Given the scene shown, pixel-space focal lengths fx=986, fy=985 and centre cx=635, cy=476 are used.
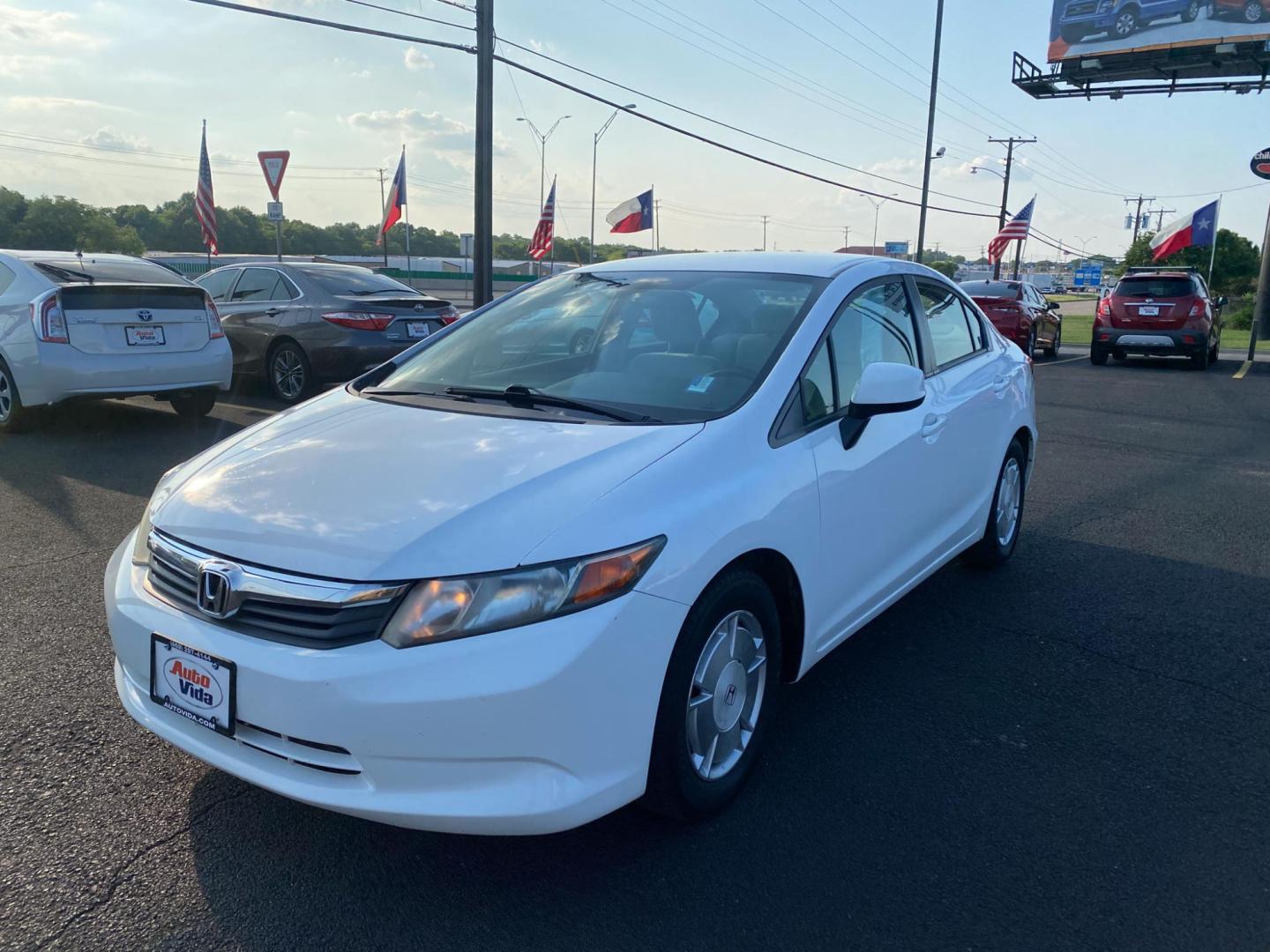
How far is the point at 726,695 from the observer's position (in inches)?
110

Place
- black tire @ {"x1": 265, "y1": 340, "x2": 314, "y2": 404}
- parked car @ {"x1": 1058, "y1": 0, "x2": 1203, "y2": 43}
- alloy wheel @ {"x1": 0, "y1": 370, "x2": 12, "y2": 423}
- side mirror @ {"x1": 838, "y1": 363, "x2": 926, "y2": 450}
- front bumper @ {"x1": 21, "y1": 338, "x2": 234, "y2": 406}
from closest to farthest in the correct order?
1. side mirror @ {"x1": 838, "y1": 363, "x2": 926, "y2": 450}
2. front bumper @ {"x1": 21, "y1": 338, "x2": 234, "y2": 406}
3. alloy wheel @ {"x1": 0, "y1": 370, "x2": 12, "y2": 423}
4. black tire @ {"x1": 265, "y1": 340, "x2": 314, "y2": 404}
5. parked car @ {"x1": 1058, "y1": 0, "x2": 1203, "y2": 43}

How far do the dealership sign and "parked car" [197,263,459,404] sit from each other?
22159 mm

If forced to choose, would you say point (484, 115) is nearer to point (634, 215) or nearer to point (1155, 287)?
point (634, 215)

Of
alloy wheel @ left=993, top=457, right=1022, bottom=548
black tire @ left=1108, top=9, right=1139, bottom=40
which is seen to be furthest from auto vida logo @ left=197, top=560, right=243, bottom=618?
black tire @ left=1108, top=9, right=1139, bottom=40

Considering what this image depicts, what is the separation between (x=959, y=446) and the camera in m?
4.26

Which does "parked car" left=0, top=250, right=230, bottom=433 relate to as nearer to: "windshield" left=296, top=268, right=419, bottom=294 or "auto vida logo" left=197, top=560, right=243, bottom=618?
"windshield" left=296, top=268, right=419, bottom=294

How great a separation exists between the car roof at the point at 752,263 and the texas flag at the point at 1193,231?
25222 mm

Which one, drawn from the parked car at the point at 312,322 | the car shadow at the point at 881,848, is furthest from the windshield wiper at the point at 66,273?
the car shadow at the point at 881,848

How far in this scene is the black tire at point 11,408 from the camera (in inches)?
316

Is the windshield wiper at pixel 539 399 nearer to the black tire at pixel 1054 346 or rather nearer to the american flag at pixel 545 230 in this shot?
the black tire at pixel 1054 346

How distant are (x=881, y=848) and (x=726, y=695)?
58 cm

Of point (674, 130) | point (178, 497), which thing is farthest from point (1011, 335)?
point (178, 497)

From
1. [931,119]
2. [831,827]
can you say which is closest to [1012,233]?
[931,119]

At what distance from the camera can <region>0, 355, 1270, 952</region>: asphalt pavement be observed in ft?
7.74
